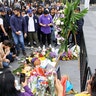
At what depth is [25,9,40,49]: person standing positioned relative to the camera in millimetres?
10904

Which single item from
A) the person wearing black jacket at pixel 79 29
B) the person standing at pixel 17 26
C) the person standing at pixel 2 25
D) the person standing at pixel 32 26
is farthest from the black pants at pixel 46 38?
the person standing at pixel 2 25

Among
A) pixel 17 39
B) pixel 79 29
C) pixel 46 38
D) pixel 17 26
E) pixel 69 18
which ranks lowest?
pixel 46 38

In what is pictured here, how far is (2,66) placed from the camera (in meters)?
8.30

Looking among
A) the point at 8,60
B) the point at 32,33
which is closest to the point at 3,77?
the point at 8,60

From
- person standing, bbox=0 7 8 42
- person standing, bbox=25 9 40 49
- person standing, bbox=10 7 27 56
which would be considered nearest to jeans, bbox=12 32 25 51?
person standing, bbox=10 7 27 56

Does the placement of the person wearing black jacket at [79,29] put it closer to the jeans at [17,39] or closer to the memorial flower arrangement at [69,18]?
the memorial flower arrangement at [69,18]

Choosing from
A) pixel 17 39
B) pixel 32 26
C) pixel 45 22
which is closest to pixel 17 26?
pixel 17 39

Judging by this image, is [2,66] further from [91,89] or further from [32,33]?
[91,89]

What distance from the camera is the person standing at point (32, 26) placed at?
1090 cm

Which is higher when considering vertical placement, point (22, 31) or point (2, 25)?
point (2, 25)

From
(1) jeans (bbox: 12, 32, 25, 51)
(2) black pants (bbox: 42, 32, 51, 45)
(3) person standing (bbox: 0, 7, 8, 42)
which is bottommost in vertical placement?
(2) black pants (bbox: 42, 32, 51, 45)

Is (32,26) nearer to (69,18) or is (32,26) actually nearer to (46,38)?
(46,38)

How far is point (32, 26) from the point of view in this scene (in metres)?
11.0

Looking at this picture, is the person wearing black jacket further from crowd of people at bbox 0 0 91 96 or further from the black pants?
the black pants
